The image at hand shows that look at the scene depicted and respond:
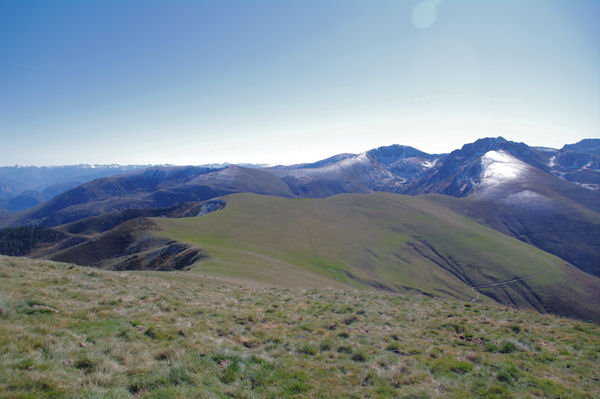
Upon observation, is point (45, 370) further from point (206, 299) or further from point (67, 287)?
point (206, 299)

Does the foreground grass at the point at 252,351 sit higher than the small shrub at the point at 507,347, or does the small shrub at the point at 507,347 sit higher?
the foreground grass at the point at 252,351

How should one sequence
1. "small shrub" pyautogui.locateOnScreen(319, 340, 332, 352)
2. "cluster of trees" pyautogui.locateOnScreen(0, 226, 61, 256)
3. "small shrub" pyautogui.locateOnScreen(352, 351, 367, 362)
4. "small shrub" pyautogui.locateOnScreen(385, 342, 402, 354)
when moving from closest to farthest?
"small shrub" pyautogui.locateOnScreen(352, 351, 367, 362)
"small shrub" pyautogui.locateOnScreen(319, 340, 332, 352)
"small shrub" pyautogui.locateOnScreen(385, 342, 402, 354)
"cluster of trees" pyautogui.locateOnScreen(0, 226, 61, 256)

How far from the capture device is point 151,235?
70000 millimetres

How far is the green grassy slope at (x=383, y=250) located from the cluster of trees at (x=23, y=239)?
12958cm

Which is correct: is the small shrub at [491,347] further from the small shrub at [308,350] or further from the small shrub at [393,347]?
the small shrub at [308,350]

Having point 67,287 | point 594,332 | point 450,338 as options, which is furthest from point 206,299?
point 594,332

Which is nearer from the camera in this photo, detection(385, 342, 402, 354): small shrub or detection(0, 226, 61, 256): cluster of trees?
detection(385, 342, 402, 354): small shrub

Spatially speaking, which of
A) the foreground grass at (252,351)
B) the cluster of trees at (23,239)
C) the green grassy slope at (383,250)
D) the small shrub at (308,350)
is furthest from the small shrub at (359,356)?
the cluster of trees at (23,239)

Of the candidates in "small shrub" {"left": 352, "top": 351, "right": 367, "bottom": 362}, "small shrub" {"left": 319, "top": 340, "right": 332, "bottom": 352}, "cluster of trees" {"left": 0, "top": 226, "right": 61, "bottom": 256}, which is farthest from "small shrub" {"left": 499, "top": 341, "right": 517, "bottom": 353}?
"cluster of trees" {"left": 0, "top": 226, "right": 61, "bottom": 256}

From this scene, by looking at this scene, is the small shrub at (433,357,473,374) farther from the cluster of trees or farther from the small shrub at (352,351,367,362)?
the cluster of trees

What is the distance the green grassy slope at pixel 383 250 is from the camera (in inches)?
3115

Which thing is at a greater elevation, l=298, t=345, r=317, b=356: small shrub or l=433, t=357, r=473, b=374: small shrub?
l=298, t=345, r=317, b=356: small shrub

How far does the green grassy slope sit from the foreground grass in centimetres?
3066

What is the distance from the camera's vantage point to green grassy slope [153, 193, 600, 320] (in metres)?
79.1
